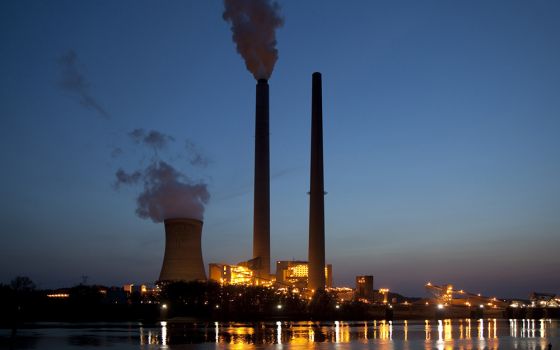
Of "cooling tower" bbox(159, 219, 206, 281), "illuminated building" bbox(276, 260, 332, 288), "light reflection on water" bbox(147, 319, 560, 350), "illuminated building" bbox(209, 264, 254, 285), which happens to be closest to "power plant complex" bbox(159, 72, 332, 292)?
"cooling tower" bbox(159, 219, 206, 281)

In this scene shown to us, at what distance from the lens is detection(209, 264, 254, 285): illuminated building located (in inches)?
5364

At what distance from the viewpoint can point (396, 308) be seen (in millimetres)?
154875

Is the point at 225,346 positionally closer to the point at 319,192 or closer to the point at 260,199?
the point at 319,192

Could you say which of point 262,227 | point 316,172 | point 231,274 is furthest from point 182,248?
point 231,274

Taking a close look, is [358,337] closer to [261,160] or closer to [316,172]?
[316,172]

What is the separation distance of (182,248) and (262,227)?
94.3 feet

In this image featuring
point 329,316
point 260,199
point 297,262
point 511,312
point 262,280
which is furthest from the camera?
point 297,262

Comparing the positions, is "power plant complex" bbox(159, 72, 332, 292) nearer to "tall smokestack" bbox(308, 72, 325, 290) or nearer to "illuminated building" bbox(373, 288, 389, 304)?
"tall smokestack" bbox(308, 72, 325, 290)

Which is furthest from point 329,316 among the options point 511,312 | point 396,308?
point 511,312

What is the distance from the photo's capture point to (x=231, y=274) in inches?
5566

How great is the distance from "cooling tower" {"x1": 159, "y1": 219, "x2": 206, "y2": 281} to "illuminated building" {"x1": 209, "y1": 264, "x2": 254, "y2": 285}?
40.9m

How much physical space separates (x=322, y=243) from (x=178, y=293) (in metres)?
26.7

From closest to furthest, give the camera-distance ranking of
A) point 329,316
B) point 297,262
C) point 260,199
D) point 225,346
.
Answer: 1. point 225,346
2. point 329,316
3. point 260,199
4. point 297,262

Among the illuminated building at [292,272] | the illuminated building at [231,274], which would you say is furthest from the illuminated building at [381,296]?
the illuminated building at [231,274]
